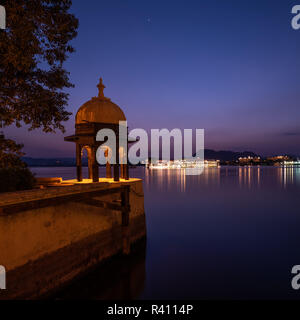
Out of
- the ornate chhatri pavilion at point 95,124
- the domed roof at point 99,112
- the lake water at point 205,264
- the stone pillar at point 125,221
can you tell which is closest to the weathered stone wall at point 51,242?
the stone pillar at point 125,221

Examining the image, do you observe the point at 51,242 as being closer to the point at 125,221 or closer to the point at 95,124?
the point at 125,221

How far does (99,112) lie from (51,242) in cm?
767

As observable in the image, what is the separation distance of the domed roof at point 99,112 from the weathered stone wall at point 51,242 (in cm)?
479

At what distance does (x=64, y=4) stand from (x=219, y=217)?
18.8 metres

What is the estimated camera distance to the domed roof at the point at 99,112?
481 inches

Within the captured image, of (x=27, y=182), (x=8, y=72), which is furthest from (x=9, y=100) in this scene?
(x=27, y=182)

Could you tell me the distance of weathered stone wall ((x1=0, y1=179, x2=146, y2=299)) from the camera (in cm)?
548

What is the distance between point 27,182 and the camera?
8914 millimetres

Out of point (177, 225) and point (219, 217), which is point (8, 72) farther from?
point (219, 217)

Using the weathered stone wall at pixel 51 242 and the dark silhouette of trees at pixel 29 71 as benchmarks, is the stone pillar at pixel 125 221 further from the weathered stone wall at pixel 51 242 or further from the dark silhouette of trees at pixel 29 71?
the dark silhouette of trees at pixel 29 71

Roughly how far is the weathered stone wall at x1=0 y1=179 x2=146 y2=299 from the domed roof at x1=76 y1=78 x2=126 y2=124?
479 centimetres

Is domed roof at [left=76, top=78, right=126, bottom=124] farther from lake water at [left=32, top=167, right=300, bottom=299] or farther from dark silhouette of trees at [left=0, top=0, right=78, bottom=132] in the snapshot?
lake water at [left=32, top=167, right=300, bottom=299]

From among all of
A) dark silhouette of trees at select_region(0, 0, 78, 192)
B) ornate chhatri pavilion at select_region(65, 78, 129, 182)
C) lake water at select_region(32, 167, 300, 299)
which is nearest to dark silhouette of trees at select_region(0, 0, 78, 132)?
dark silhouette of trees at select_region(0, 0, 78, 192)

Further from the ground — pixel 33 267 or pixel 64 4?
pixel 64 4
